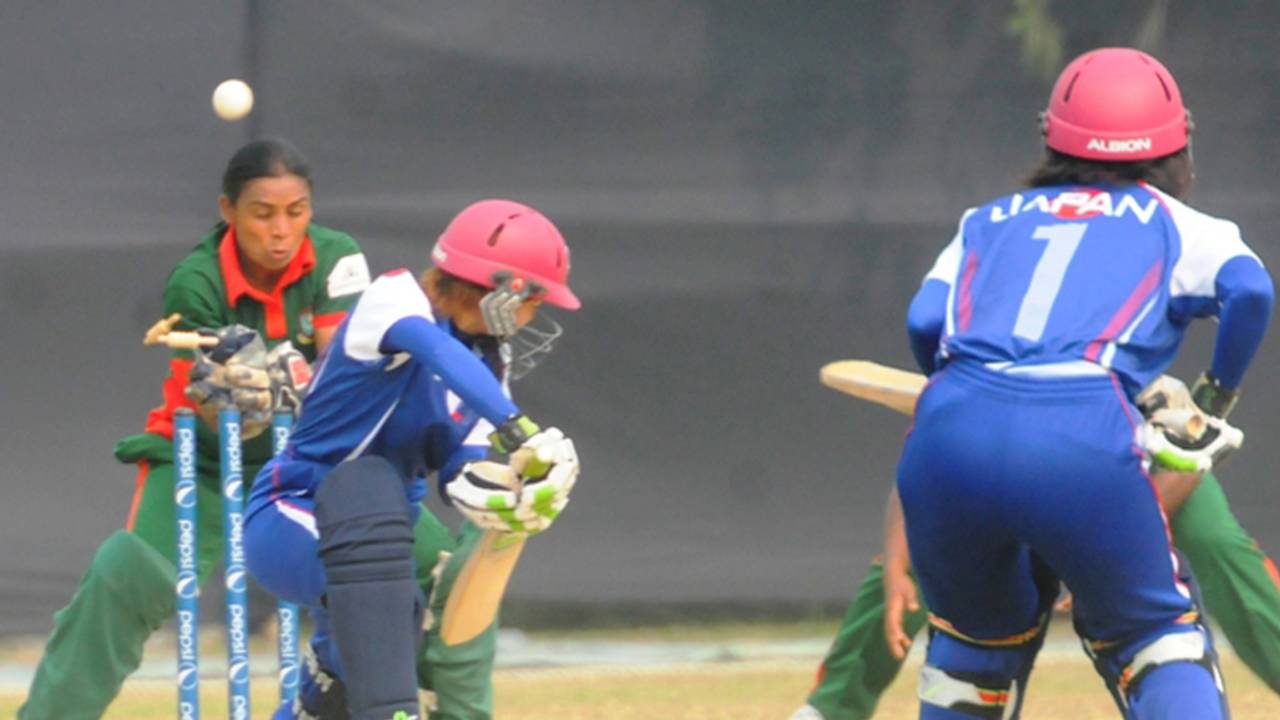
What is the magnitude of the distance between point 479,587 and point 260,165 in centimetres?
122

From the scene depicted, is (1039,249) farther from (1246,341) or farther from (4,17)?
(4,17)

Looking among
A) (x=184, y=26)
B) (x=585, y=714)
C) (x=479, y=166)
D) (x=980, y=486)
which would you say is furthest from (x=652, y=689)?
(x=980, y=486)

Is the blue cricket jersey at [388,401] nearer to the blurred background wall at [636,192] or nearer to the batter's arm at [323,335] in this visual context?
the batter's arm at [323,335]

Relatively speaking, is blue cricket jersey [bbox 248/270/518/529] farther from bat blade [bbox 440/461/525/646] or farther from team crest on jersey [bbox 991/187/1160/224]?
team crest on jersey [bbox 991/187/1160/224]

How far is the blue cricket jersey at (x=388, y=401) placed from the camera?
4016 millimetres

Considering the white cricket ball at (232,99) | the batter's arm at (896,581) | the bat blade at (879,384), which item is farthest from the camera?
the white cricket ball at (232,99)

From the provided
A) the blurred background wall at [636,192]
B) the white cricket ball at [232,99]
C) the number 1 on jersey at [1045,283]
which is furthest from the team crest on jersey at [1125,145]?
the blurred background wall at [636,192]

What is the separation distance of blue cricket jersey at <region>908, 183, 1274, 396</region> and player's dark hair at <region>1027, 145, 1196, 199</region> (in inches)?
2.9

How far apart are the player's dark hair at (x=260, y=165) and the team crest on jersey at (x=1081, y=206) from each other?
186 cm

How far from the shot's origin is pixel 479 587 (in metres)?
4.37

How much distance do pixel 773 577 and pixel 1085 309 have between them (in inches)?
130

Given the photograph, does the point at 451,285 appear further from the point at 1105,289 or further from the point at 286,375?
the point at 1105,289

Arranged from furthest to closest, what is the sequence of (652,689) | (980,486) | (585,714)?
(652,689), (585,714), (980,486)

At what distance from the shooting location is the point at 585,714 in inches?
227
